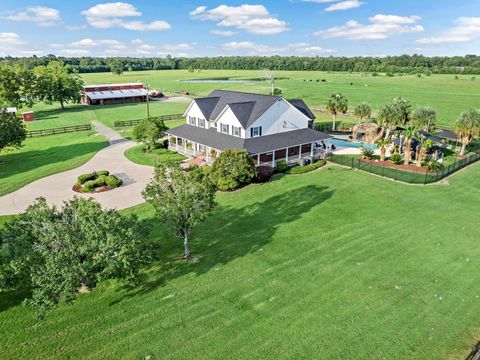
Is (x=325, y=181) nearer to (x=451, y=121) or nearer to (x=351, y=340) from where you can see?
(x=351, y=340)

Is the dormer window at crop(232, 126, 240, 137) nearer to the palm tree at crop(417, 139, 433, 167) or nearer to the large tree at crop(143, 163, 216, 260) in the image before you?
the large tree at crop(143, 163, 216, 260)

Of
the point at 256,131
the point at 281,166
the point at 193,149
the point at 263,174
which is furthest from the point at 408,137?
the point at 193,149

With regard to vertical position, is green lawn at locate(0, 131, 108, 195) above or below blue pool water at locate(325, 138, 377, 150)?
below

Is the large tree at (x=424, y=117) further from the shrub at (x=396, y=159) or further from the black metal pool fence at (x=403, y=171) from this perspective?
the shrub at (x=396, y=159)

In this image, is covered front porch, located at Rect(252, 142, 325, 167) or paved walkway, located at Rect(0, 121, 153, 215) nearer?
paved walkway, located at Rect(0, 121, 153, 215)

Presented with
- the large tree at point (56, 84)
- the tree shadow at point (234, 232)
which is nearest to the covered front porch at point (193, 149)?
the tree shadow at point (234, 232)

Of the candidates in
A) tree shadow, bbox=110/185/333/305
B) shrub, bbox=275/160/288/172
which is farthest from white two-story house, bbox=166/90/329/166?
tree shadow, bbox=110/185/333/305
